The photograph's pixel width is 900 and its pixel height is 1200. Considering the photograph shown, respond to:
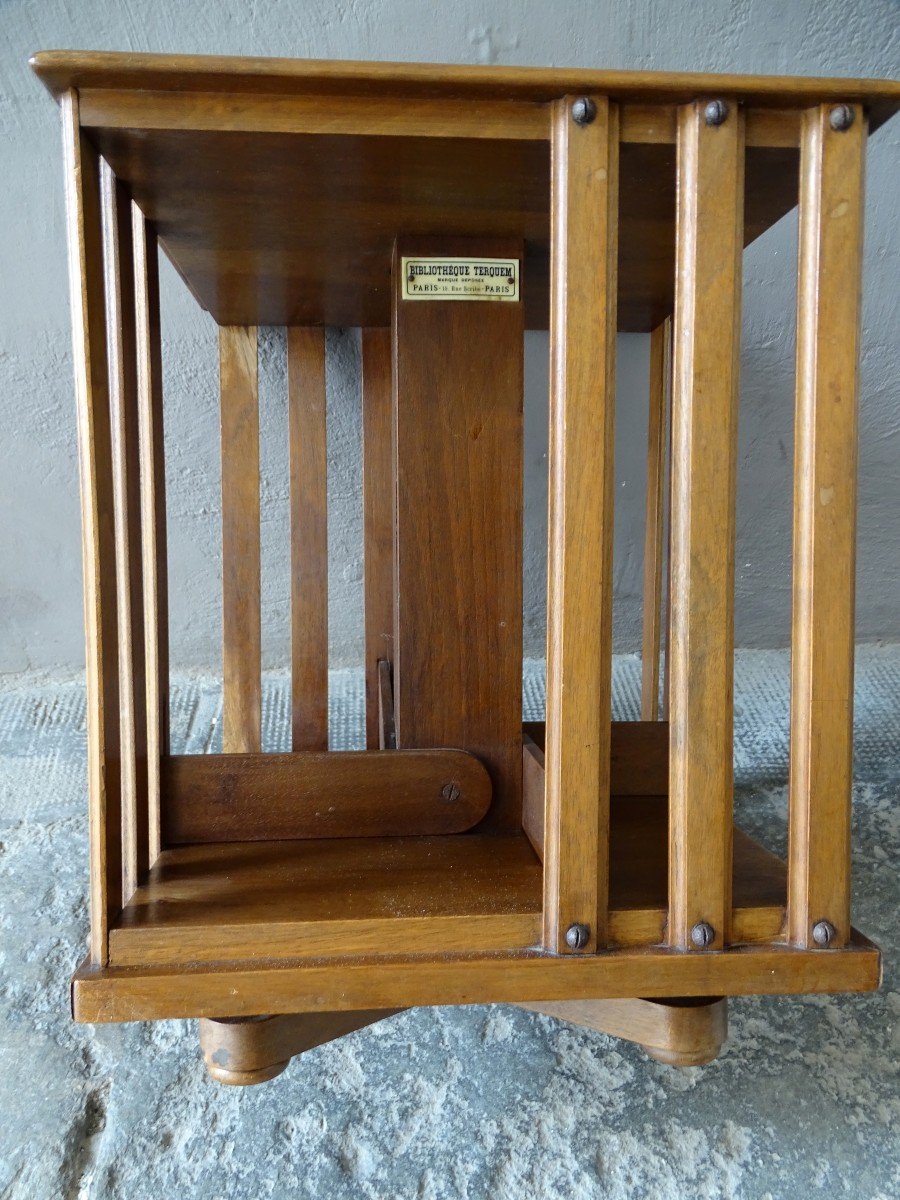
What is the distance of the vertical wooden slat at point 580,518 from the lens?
2.25 ft

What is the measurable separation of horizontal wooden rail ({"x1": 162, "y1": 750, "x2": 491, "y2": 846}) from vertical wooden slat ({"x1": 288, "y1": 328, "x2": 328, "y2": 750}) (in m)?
0.41

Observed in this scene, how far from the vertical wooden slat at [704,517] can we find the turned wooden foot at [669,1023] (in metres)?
0.12

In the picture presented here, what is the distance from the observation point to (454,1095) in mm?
1027

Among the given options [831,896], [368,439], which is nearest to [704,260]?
[831,896]

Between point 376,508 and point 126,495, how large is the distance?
2.10ft

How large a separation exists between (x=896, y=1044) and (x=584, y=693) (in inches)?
28.5

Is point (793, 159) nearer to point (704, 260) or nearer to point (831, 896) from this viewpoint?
point (704, 260)

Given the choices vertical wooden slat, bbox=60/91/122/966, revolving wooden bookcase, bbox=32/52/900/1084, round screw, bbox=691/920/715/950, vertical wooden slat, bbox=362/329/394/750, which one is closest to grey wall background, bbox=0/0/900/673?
vertical wooden slat, bbox=362/329/394/750

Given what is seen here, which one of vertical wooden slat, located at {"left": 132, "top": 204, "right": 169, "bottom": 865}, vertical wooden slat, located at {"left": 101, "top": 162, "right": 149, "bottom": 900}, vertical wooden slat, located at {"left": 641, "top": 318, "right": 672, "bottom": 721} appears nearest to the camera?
vertical wooden slat, located at {"left": 101, "top": 162, "right": 149, "bottom": 900}

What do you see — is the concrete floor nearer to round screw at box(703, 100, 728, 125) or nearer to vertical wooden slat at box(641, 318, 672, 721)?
vertical wooden slat at box(641, 318, 672, 721)

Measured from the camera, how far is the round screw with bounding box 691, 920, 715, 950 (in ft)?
2.37

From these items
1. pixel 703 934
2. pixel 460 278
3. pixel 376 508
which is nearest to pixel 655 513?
pixel 376 508

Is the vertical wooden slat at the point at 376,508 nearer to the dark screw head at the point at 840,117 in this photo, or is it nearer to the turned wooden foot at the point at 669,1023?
the turned wooden foot at the point at 669,1023

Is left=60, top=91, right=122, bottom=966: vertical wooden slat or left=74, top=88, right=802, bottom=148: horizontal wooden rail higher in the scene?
left=74, top=88, right=802, bottom=148: horizontal wooden rail
